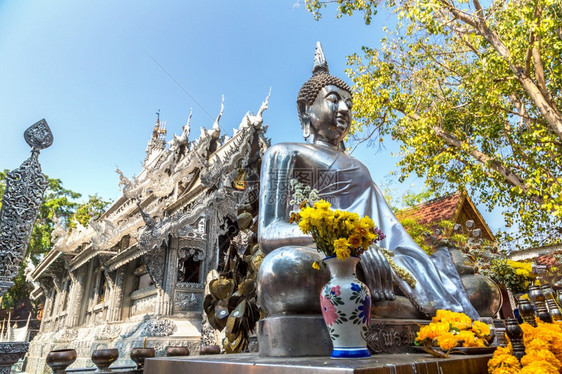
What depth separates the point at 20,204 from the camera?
4.95m

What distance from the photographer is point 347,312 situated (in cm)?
172

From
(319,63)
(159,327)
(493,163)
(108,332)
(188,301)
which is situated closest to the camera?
(319,63)

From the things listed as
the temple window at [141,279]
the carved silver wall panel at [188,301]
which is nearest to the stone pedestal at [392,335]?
the carved silver wall panel at [188,301]

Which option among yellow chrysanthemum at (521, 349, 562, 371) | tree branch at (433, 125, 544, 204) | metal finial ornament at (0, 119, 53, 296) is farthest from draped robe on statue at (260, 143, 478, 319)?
tree branch at (433, 125, 544, 204)

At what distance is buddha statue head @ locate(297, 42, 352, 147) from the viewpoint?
3.44 meters

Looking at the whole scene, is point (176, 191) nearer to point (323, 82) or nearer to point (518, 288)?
point (323, 82)

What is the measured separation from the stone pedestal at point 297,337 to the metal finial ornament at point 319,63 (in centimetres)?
256

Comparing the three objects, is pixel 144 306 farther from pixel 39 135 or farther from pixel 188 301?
pixel 39 135

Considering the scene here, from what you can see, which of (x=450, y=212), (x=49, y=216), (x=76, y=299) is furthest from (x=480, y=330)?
(x=49, y=216)

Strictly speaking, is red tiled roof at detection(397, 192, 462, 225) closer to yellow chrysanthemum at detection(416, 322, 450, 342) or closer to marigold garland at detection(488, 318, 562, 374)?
marigold garland at detection(488, 318, 562, 374)

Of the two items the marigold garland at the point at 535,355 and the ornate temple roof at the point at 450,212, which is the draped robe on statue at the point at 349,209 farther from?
the ornate temple roof at the point at 450,212

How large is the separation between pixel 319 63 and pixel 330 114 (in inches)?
28.6

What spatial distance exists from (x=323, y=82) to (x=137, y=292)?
289 inches

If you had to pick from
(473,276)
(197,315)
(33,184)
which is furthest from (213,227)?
(473,276)
